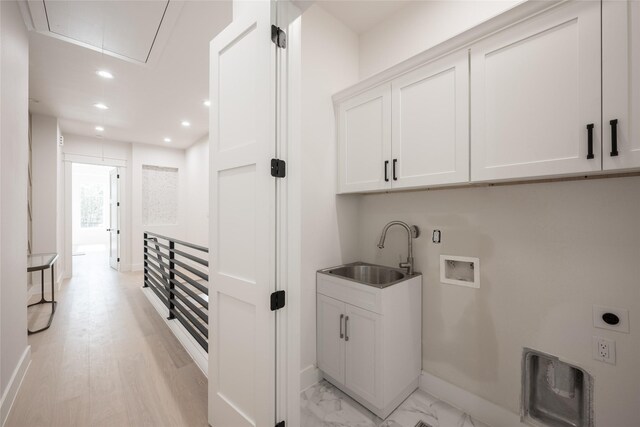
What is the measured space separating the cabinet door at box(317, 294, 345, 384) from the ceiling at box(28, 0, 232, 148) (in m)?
2.43

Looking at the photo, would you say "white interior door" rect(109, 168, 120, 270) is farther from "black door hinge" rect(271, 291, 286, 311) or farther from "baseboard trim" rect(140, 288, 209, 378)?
"black door hinge" rect(271, 291, 286, 311)

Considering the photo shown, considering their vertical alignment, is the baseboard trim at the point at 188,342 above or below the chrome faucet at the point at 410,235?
below

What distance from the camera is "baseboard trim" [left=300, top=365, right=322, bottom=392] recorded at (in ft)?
6.55

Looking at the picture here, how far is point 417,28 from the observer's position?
78.9 inches

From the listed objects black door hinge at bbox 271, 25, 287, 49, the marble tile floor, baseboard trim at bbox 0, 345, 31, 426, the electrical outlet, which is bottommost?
the marble tile floor

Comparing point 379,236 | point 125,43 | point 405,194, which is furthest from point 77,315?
point 405,194

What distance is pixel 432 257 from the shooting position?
1.91 metres

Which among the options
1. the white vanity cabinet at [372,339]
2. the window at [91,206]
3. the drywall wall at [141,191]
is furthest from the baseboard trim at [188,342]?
the window at [91,206]

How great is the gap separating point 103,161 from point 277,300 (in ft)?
20.2

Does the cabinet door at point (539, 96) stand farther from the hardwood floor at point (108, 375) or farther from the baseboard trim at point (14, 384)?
the baseboard trim at point (14, 384)

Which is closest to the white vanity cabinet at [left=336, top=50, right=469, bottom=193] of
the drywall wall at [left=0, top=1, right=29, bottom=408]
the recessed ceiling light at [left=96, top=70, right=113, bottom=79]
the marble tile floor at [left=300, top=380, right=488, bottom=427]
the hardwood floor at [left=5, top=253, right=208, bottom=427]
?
the marble tile floor at [left=300, top=380, right=488, bottom=427]

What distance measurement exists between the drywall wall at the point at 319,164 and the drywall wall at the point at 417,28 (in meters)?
0.23

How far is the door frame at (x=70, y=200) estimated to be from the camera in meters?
5.09

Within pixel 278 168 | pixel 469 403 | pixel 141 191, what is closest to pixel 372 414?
pixel 469 403
